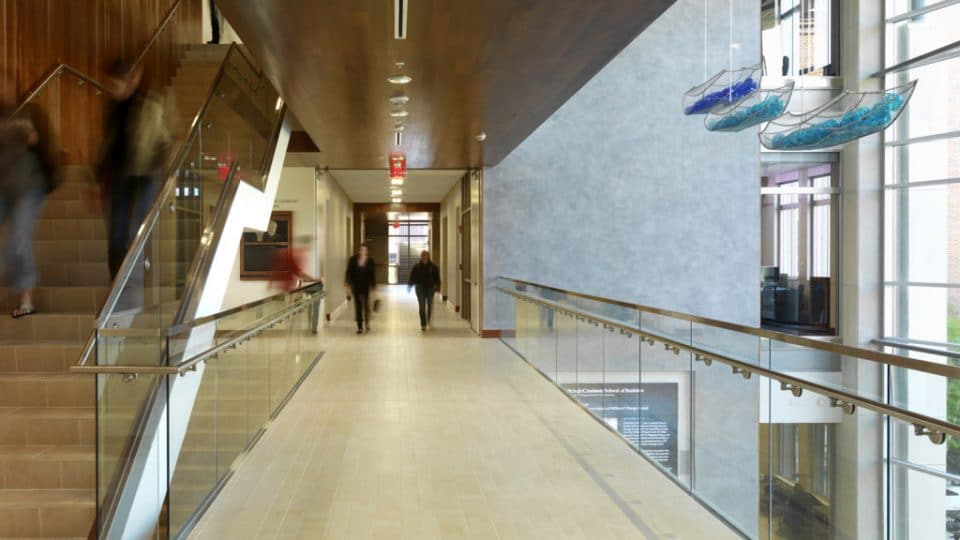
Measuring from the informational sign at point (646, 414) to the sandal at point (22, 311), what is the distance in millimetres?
4238

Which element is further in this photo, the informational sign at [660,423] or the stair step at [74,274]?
the stair step at [74,274]

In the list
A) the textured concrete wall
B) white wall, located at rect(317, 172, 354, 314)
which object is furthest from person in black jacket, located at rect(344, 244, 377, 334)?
the textured concrete wall

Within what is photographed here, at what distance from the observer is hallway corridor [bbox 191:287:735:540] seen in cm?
420

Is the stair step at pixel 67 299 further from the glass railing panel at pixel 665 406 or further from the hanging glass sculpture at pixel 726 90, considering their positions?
the hanging glass sculpture at pixel 726 90

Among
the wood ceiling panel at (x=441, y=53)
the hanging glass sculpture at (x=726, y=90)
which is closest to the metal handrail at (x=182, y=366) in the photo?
the wood ceiling panel at (x=441, y=53)

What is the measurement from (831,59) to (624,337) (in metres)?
12.5

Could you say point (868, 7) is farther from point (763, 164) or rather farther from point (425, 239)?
point (425, 239)

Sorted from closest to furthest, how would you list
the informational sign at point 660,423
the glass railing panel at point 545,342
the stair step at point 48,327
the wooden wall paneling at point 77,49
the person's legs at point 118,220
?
the informational sign at point 660,423, the stair step at point 48,327, the person's legs at point 118,220, the wooden wall paneling at point 77,49, the glass railing panel at point 545,342

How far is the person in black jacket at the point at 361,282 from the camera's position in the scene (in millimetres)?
14172

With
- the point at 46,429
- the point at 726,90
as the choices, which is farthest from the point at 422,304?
the point at 46,429

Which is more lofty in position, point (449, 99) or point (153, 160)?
point (449, 99)

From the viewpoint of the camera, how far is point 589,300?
7227mm

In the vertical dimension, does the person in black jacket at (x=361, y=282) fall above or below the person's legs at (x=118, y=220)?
below

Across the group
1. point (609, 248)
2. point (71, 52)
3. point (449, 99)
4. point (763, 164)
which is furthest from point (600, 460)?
point (763, 164)
